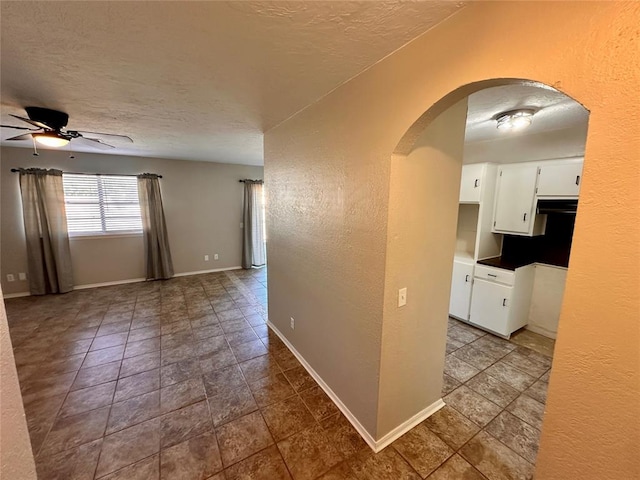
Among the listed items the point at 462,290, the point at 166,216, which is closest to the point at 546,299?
the point at 462,290

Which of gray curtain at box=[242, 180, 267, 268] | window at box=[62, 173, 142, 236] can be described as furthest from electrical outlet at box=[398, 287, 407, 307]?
window at box=[62, 173, 142, 236]

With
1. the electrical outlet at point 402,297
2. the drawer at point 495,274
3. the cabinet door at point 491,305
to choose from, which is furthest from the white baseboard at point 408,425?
the drawer at point 495,274

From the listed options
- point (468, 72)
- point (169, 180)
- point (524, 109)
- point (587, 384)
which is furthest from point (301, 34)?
point (169, 180)

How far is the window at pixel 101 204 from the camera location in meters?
4.45

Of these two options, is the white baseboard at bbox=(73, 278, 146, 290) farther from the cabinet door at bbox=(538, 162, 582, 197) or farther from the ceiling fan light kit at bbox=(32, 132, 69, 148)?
the cabinet door at bbox=(538, 162, 582, 197)

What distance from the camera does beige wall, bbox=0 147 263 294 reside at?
13.4 ft

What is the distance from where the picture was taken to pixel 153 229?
4996 mm

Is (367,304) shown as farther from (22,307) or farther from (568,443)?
(22,307)

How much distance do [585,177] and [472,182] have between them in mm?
2719

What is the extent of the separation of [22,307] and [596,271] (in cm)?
615

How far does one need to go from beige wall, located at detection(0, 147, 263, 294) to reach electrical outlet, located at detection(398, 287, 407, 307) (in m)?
5.09

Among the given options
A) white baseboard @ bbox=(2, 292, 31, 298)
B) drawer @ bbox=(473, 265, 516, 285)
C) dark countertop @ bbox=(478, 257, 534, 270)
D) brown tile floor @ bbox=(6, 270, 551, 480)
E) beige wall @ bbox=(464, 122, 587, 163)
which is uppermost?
beige wall @ bbox=(464, 122, 587, 163)

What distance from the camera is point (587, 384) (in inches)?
31.3

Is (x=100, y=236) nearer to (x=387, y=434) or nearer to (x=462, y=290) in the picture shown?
(x=387, y=434)
